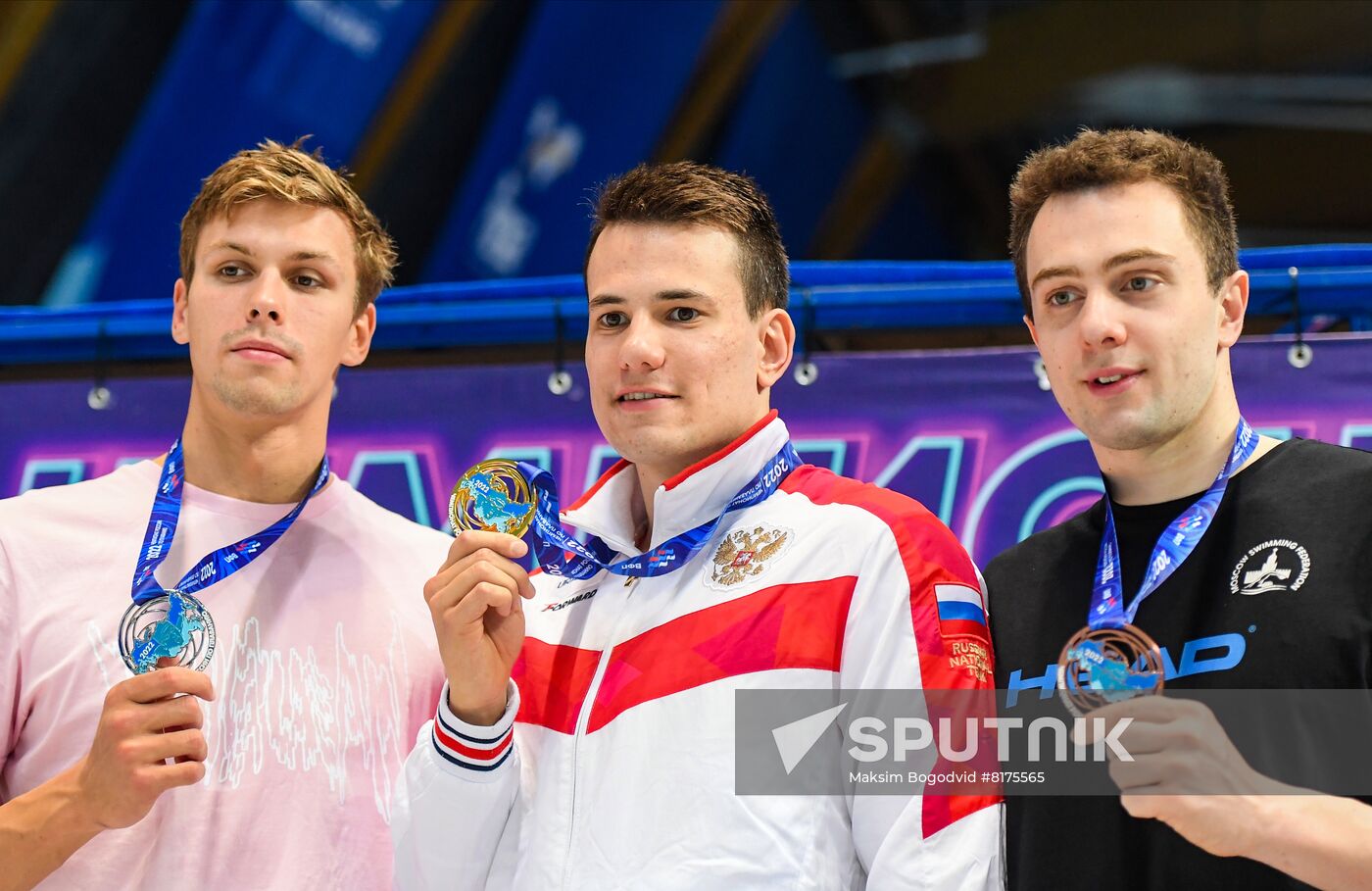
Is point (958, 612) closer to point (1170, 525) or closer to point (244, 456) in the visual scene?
point (1170, 525)

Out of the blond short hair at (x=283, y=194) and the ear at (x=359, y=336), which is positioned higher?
the blond short hair at (x=283, y=194)

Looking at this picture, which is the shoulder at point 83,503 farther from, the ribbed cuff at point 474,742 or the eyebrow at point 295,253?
the ribbed cuff at point 474,742

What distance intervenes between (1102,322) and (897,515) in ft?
1.59

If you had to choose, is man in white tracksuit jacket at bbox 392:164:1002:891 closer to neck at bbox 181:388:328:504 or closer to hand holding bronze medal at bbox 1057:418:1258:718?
hand holding bronze medal at bbox 1057:418:1258:718

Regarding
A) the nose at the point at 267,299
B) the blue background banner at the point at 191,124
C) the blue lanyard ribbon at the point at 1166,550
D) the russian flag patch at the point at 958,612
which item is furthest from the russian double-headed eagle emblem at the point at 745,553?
the blue background banner at the point at 191,124

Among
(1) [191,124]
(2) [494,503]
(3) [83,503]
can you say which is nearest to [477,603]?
(2) [494,503]

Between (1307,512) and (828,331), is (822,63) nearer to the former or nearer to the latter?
(828,331)

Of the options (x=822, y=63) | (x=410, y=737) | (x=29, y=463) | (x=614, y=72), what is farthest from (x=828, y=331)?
(x=822, y=63)

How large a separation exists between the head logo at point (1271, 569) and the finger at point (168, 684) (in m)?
1.74

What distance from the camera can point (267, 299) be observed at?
9.84ft

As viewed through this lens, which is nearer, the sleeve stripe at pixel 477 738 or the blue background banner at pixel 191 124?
the sleeve stripe at pixel 477 738

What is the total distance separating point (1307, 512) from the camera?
2.30 m

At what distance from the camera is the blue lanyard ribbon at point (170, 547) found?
9.22ft

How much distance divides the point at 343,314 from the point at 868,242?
5.21m
